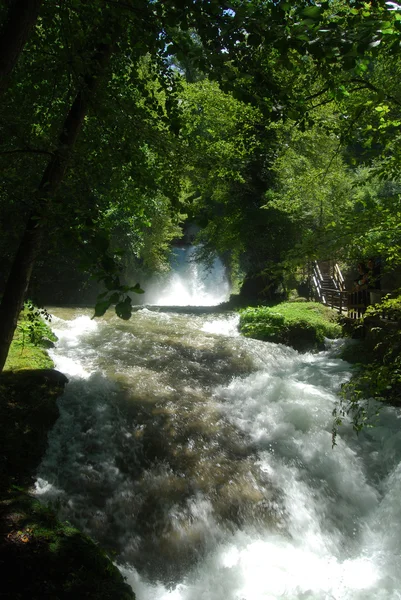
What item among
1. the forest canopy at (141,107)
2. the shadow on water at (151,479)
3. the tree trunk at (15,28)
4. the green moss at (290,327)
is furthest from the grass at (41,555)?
the green moss at (290,327)

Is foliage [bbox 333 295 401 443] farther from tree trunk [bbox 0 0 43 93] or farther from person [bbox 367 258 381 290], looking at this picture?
tree trunk [bbox 0 0 43 93]

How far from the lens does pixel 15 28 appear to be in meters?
2.60

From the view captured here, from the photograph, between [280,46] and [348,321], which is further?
[348,321]

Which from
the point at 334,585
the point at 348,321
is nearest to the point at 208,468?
the point at 334,585

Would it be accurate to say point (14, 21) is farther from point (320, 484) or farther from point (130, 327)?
point (130, 327)

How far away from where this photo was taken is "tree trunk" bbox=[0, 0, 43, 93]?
260cm

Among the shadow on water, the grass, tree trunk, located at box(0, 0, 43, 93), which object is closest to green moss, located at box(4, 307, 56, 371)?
the shadow on water

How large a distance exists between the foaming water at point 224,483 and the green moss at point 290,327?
3.27 m

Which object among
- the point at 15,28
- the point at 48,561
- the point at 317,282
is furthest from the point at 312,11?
the point at 317,282

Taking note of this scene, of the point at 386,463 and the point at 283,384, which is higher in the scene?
the point at 283,384

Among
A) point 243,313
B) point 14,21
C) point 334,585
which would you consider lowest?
point 334,585

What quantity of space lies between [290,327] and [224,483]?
7339 millimetres

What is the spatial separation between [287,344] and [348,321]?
1932 millimetres

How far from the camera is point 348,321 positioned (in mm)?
11773
